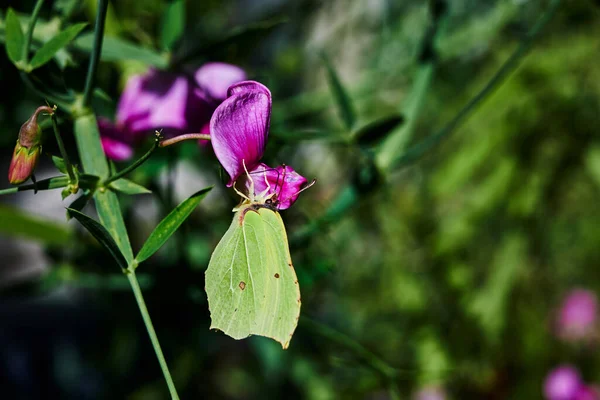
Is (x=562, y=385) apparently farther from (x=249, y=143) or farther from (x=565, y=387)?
(x=249, y=143)

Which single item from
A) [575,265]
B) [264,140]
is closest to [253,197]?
[264,140]

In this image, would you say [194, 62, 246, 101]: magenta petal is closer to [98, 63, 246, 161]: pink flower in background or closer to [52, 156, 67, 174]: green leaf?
[98, 63, 246, 161]: pink flower in background

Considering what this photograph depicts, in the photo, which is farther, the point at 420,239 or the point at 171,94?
the point at 420,239

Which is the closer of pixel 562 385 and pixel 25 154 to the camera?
pixel 25 154

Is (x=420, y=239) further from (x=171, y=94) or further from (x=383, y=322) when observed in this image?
(x=171, y=94)

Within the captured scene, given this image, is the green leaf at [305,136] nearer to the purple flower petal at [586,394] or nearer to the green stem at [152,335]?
the green stem at [152,335]

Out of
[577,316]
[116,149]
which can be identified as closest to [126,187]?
[116,149]

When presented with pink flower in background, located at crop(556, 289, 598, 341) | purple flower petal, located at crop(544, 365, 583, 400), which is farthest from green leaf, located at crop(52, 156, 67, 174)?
pink flower in background, located at crop(556, 289, 598, 341)
